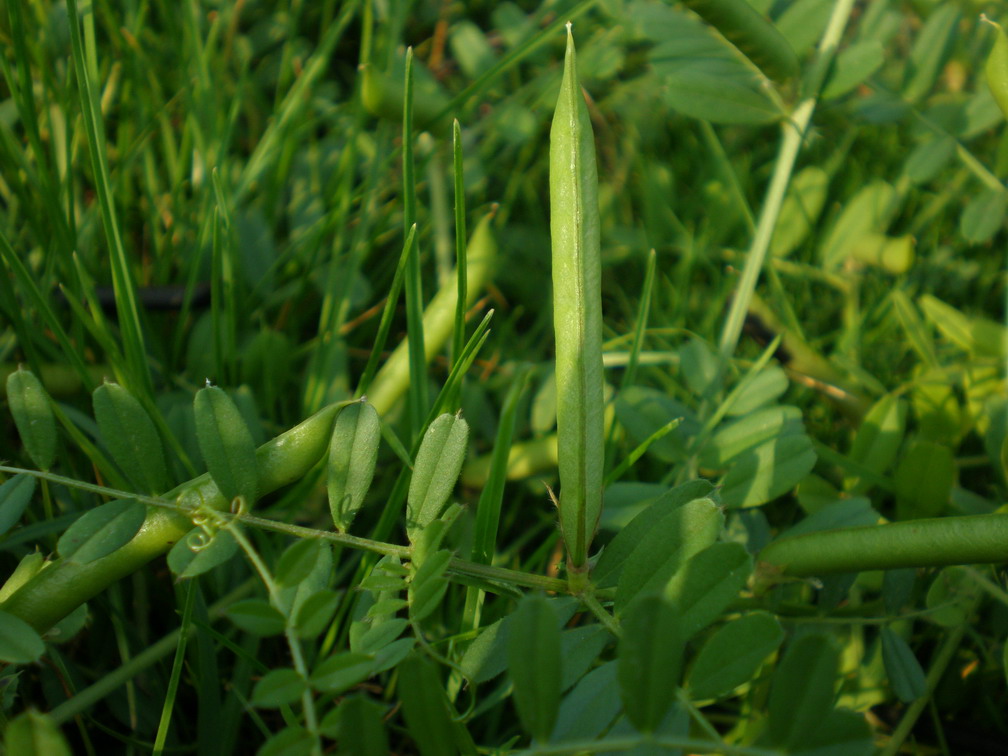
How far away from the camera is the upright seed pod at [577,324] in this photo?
665mm

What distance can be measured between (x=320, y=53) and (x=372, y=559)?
98 centimetres

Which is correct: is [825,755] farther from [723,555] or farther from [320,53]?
[320,53]

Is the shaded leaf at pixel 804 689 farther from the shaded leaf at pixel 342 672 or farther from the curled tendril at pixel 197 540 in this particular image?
the curled tendril at pixel 197 540

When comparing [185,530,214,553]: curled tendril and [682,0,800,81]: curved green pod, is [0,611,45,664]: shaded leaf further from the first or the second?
[682,0,800,81]: curved green pod

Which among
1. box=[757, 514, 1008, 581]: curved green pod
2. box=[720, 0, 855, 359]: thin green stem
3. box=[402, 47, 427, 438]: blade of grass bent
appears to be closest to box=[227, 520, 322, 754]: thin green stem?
box=[402, 47, 427, 438]: blade of grass bent

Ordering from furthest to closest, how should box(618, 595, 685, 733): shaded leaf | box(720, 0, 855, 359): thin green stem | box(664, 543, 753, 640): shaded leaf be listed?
box(720, 0, 855, 359): thin green stem < box(664, 543, 753, 640): shaded leaf < box(618, 595, 685, 733): shaded leaf

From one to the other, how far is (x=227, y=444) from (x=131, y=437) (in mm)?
103

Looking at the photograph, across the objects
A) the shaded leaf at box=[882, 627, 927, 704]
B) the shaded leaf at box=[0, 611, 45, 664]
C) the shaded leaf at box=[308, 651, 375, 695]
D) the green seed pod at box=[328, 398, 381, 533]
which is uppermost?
the green seed pod at box=[328, 398, 381, 533]

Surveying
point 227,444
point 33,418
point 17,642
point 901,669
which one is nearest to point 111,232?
point 33,418

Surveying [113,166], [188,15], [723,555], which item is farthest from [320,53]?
[723,555]

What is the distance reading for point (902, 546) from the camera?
2.30 feet

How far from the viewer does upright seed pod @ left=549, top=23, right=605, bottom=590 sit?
26.2 inches

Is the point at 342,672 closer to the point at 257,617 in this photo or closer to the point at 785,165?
the point at 257,617

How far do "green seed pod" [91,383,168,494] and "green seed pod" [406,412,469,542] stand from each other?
230 mm
